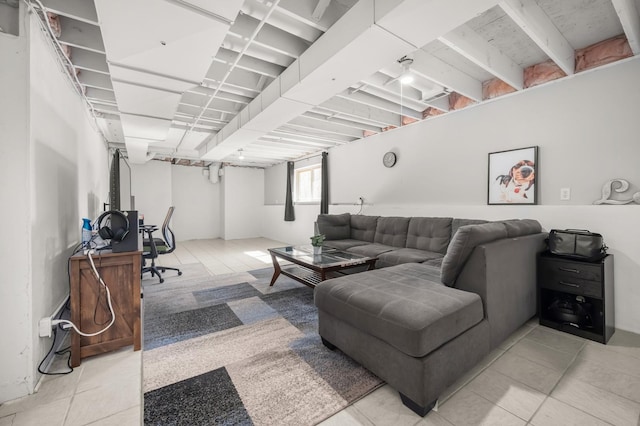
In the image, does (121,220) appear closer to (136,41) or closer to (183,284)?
(136,41)

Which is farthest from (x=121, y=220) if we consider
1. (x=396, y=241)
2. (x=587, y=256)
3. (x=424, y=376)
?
(x=587, y=256)

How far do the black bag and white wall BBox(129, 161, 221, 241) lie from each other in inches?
312

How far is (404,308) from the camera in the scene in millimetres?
1474

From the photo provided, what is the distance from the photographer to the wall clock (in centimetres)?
451

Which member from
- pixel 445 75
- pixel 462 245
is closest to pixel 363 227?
pixel 445 75

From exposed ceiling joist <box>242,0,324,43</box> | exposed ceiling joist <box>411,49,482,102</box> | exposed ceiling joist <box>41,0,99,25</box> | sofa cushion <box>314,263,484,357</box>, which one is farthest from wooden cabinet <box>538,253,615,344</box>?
exposed ceiling joist <box>41,0,99,25</box>

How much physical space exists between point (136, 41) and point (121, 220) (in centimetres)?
127

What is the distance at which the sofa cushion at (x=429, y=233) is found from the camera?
11.3 feet

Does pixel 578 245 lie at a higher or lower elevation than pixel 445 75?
lower

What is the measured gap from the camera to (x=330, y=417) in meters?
1.35

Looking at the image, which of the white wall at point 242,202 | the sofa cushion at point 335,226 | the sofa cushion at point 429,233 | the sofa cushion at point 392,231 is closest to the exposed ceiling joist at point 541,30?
the sofa cushion at point 429,233

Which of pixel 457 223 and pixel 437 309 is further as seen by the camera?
pixel 457 223

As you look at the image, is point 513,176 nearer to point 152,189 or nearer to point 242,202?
point 242,202

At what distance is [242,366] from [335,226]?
123 inches
